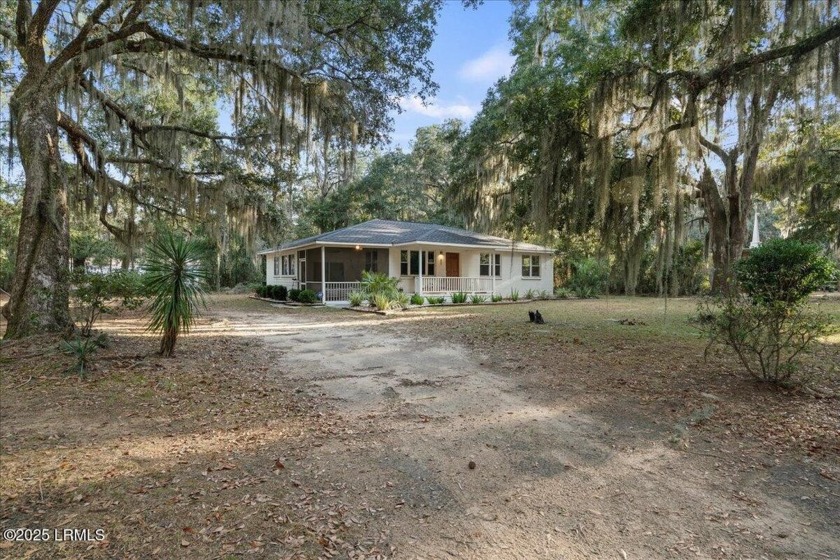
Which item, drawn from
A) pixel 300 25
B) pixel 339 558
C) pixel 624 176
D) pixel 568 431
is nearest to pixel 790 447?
pixel 568 431

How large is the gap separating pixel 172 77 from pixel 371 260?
11.8m

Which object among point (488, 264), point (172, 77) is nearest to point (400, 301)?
point (488, 264)

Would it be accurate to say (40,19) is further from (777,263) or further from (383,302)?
(777,263)

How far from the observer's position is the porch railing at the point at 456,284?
61.5 ft

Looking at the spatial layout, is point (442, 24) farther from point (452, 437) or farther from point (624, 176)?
point (452, 437)

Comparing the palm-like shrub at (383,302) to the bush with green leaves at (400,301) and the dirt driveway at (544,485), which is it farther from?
the dirt driveway at (544,485)

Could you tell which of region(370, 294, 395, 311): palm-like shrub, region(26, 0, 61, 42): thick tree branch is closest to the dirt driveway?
region(26, 0, 61, 42): thick tree branch

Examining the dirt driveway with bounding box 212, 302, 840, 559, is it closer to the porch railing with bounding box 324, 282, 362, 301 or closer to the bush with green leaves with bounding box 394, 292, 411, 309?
the bush with green leaves with bounding box 394, 292, 411, 309

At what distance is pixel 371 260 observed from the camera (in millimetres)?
19500

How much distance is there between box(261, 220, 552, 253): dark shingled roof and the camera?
17734 millimetres

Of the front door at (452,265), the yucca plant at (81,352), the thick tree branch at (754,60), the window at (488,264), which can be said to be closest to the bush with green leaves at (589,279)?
the window at (488,264)

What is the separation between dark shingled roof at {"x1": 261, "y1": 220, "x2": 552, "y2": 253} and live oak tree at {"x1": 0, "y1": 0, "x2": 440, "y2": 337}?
26.1 ft

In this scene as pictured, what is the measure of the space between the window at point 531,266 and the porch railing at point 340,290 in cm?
892

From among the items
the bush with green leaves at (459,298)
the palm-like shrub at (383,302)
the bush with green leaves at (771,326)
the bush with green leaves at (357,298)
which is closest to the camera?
the bush with green leaves at (771,326)
